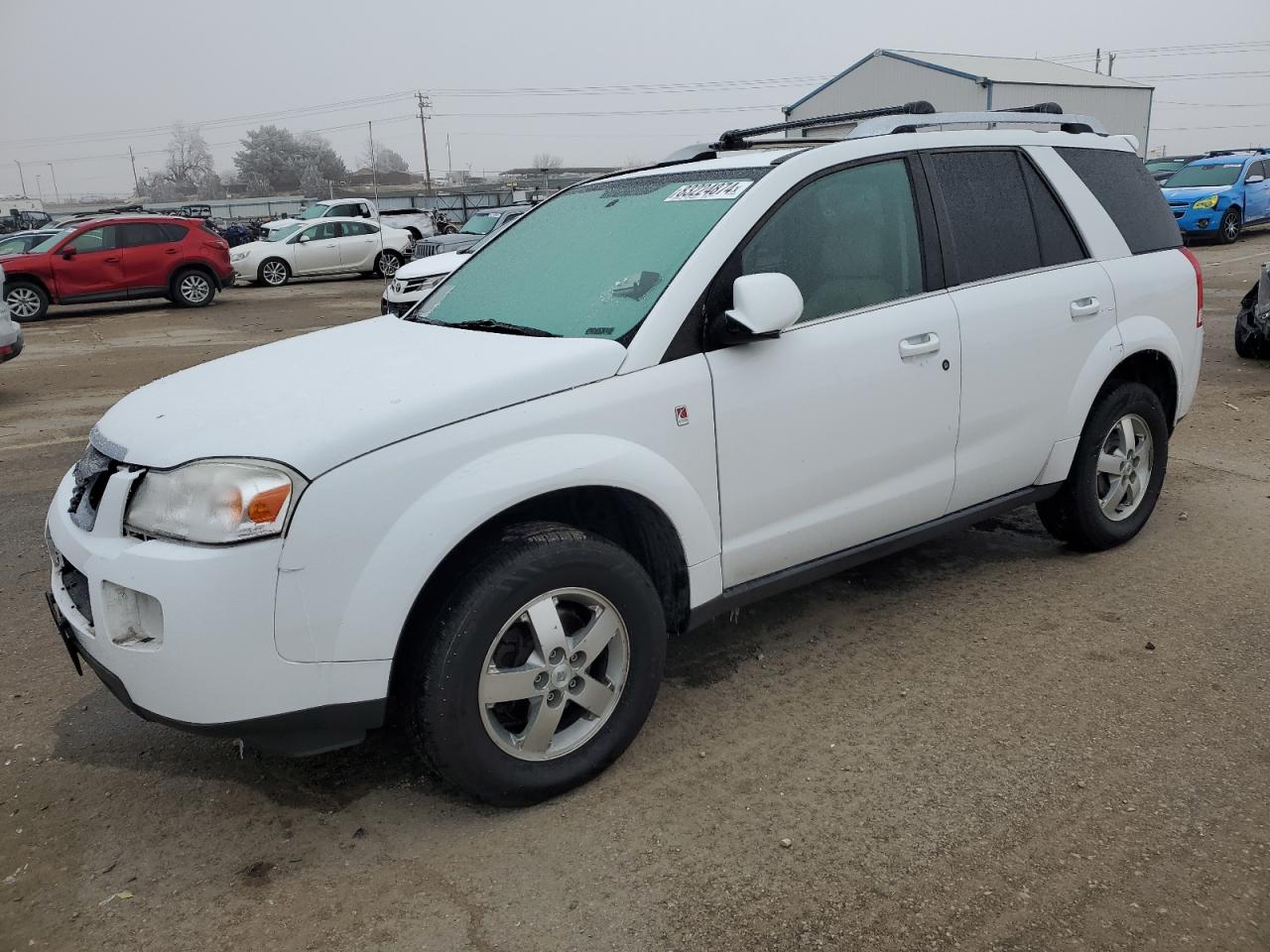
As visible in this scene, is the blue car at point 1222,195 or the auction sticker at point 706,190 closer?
the auction sticker at point 706,190

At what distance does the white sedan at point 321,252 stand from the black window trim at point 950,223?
2101 centimetres

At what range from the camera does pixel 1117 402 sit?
4.32 metres

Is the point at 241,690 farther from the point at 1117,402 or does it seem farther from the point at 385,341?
the point at 1117,402

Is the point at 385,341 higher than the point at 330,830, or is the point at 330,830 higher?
the point at 385,341

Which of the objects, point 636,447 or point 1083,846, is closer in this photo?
point 1083,846

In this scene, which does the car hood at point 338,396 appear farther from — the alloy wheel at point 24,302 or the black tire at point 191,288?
the black tire at point 191,288

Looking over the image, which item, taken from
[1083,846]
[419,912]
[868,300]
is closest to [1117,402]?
[868,300]

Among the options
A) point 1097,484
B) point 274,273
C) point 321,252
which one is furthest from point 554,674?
point 321,252

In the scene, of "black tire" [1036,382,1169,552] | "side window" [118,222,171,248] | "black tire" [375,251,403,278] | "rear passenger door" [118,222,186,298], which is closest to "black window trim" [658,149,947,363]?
"black tire" [1036,382,1169,552]

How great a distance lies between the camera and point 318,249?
2377 cm

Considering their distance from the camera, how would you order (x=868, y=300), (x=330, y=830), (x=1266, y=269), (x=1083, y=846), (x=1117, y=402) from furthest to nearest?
(x=1266, y=269), (x=1117, y=402), (x=868, y=300), (x=330, y=830), (x=1083, y=846)

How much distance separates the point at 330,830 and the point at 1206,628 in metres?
3.19

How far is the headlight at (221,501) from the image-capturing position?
2426mm

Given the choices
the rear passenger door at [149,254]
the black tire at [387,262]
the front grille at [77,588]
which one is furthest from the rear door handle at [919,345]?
the black tire at [387,262]
